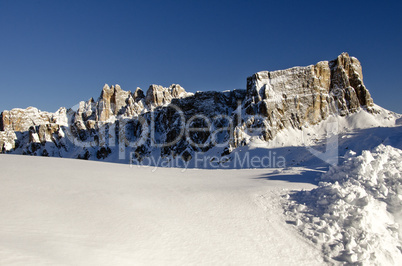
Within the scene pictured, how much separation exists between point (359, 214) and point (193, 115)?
227 feet

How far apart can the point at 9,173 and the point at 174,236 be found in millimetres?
8835

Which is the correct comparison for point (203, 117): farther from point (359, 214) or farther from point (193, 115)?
point (359, 214)

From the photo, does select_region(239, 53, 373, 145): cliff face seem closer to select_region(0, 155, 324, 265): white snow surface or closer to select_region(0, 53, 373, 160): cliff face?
select_region(0, 53, 373, 160): cliff face

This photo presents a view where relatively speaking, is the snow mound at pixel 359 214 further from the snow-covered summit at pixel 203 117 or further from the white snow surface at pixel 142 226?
the snow-covered summit at pixel 203 117

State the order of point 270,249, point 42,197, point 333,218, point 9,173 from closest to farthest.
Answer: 1. point 270,249
2. point 333,218
3. point 42,197
4. point 9,173

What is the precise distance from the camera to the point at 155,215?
6.71 metres

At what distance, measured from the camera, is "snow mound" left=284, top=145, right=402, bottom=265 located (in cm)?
556

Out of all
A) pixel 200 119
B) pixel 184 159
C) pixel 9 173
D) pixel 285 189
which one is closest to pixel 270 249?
pixel 285 189

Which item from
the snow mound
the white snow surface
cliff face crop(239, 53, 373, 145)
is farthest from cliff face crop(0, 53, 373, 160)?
the white snow surface

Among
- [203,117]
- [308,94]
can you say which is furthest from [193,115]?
[308,94]

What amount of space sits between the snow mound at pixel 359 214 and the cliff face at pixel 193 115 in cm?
3787

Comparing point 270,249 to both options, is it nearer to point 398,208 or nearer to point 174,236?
point 174,236

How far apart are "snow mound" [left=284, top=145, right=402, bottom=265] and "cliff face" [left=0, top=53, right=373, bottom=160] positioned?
37.9 metres

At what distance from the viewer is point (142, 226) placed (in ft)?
19.9
